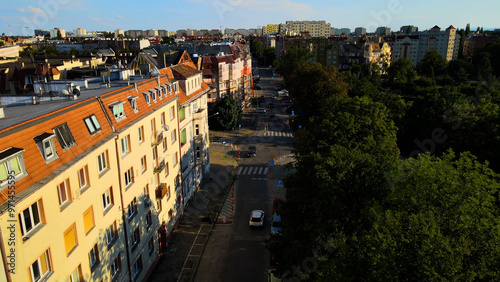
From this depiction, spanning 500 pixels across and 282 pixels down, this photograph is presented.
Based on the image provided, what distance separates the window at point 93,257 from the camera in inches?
637

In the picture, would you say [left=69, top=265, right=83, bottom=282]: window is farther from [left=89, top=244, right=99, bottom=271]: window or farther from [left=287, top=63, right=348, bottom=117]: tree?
[left=287, top=63, right=348, bottom=117]: tree

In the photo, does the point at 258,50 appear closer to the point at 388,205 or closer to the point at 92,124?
the point at 388,205

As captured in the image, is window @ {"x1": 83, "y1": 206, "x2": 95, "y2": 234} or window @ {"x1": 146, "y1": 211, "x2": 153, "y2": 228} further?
window @ {"x1": 146, "y1": 211, "x2": 153, "y2": 228}

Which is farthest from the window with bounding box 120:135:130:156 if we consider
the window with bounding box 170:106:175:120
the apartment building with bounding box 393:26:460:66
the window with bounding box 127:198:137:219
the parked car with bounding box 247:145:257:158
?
the apartment building with bounding box 393:26:460:66

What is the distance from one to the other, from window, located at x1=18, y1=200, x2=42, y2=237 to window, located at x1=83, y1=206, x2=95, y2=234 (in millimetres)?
3179

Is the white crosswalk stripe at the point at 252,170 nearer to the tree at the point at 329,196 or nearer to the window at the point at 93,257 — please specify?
the tree at the point at 329,196

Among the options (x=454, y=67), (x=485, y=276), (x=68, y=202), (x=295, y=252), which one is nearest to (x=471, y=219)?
(x=485, y=276)

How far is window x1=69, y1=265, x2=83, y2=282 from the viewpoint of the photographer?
47.7 feet

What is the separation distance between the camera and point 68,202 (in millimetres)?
14219

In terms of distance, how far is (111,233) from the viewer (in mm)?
18297

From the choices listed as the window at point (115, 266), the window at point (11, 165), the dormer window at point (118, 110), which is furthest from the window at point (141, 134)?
the window at point (11, 165)

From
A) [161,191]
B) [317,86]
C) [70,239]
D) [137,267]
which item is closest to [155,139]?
[161,191]

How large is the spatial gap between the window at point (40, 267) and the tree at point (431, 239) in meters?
10.3

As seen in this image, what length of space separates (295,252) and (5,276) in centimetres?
1281
